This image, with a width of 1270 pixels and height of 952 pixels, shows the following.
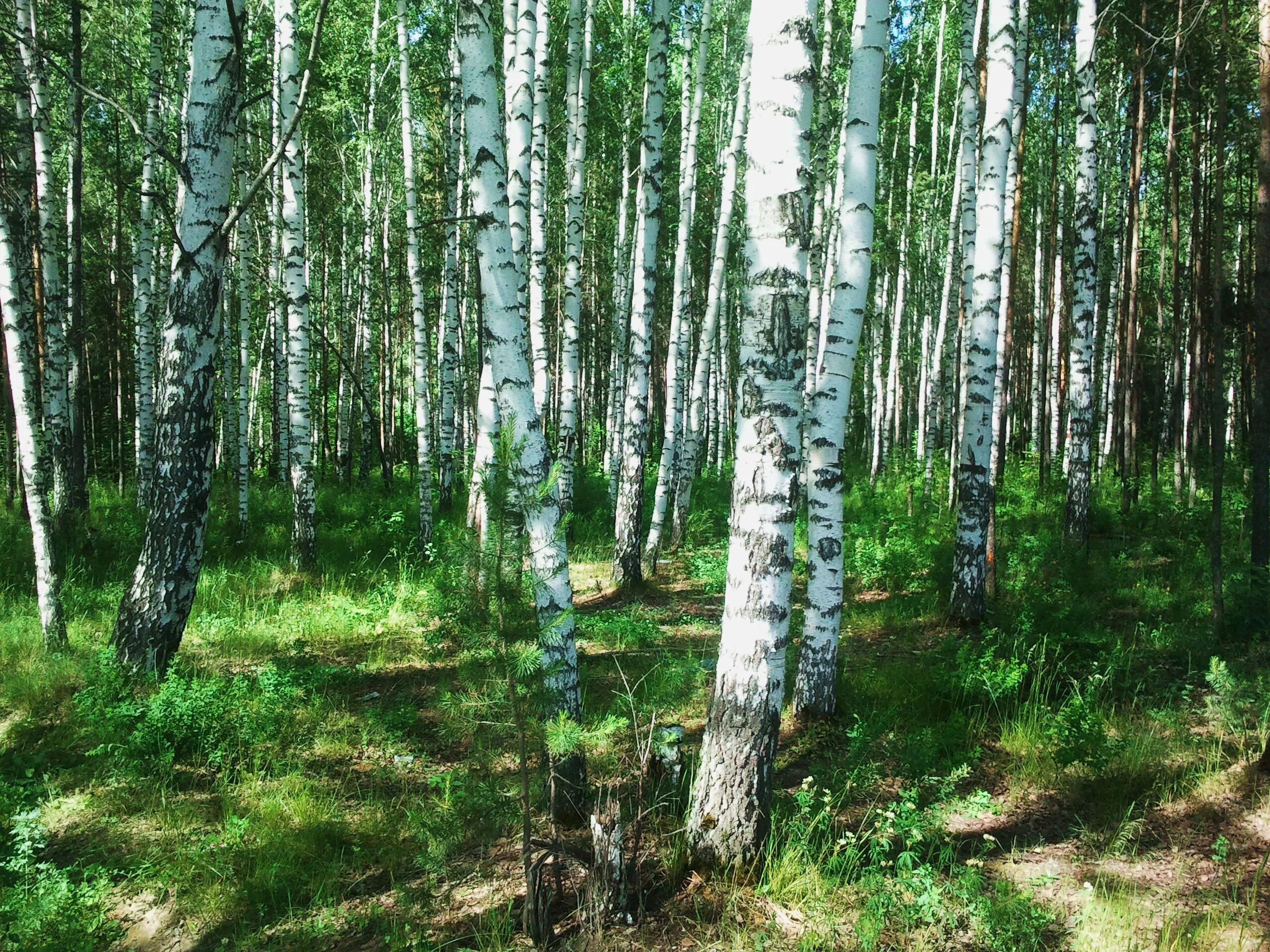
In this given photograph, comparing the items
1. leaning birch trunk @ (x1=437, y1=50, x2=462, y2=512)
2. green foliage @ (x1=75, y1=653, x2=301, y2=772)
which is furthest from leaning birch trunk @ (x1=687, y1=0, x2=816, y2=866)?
leaning birch trunk @ (x1=437, y1=50, x2=462, y2=512)

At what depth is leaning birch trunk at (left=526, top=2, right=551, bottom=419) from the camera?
8656 millimetres

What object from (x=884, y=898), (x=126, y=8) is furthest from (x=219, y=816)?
(x=126, y=8)

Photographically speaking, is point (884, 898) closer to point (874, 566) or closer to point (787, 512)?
point (787, 512)

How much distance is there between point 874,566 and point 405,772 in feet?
20.7

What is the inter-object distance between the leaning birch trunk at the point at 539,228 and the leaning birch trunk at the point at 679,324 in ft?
5.42

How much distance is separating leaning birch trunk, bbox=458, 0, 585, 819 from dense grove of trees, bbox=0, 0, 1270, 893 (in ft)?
0.07

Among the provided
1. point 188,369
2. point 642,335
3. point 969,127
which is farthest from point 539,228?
point 969,127

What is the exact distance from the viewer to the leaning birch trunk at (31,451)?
5.40 m

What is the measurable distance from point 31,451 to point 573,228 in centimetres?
671

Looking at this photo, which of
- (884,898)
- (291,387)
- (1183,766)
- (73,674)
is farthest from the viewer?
(291,387)

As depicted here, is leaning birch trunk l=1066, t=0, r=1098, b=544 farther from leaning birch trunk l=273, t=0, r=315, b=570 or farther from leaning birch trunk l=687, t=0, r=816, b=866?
leaning birch trunk l=273, t=0, r=315, b=570

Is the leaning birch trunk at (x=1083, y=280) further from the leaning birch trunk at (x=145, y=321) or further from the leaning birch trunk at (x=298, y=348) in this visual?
the leaning birch trunk at (x=145, y=321)

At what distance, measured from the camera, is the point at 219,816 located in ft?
13.7

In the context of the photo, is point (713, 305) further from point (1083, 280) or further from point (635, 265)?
point (1083, 280)
